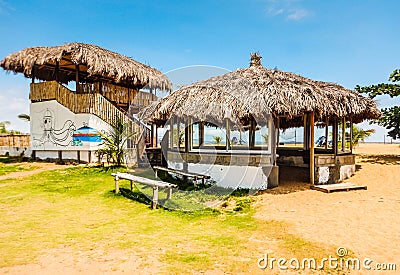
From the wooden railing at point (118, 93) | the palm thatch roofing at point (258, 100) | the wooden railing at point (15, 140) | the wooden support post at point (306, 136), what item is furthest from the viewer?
the wooden railing at point (15, 140)

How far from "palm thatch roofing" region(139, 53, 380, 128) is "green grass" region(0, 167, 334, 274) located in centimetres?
246

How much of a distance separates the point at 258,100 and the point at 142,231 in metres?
4.71

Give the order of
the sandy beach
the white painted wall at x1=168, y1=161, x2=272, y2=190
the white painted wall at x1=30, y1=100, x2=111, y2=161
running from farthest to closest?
1. the white painted wall at x1=30, y1=100, x2=111, y2=161
2. the white painted wall at x1=168, y1=161, x2=272, y2=190
3. the sandy beach

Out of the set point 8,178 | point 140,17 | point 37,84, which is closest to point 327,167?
point 140,17

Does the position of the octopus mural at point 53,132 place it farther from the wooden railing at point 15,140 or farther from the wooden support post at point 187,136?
the wooden support post at point 187,136

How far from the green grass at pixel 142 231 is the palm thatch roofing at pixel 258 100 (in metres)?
2.46

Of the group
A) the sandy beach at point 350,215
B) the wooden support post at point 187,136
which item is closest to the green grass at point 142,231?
the sandy beach at point 350,215

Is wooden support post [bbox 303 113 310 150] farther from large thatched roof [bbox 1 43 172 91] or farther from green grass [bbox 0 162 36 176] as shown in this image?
green grass [bbox 0 162 36 176]

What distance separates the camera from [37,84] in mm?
14695

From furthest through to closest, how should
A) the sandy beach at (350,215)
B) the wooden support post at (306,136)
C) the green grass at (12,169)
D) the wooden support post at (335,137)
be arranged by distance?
1. the green grass at (12,169)
2. the wooden support post at (306,136)
3. the wooden support post at (335,137)
4. the sandy beach at (350,215)

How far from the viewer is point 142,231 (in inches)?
196

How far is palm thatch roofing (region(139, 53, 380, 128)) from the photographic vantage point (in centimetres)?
775

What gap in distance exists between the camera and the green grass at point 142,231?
12.9 feet

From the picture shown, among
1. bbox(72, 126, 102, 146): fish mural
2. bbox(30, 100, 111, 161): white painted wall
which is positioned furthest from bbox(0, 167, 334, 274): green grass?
bbox(30, 100, 111, 161): white painted wall
